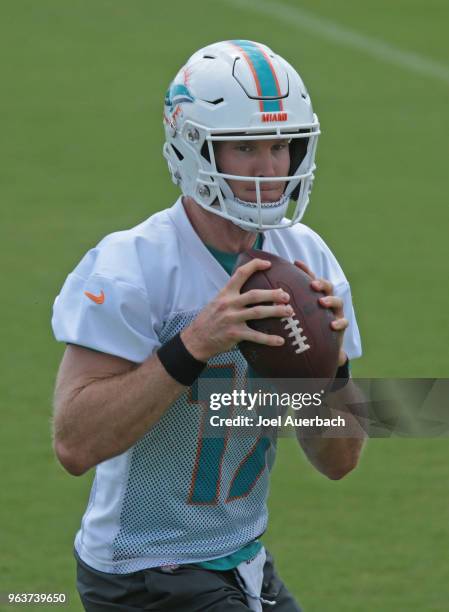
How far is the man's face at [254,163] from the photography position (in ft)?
16.1

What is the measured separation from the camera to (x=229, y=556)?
16.9 ft

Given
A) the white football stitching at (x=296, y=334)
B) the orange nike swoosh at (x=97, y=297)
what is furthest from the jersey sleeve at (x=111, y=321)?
the white football stitching at (x=296, y=334)

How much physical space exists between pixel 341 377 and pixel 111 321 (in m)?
0.86

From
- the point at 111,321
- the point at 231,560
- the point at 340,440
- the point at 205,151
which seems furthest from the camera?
the point at 340,440

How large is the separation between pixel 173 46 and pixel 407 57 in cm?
289

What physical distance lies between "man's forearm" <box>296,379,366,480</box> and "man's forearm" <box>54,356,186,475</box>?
821mm

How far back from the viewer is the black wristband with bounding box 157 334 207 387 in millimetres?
4598

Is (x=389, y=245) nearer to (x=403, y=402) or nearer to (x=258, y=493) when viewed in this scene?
(x=403, y=402)

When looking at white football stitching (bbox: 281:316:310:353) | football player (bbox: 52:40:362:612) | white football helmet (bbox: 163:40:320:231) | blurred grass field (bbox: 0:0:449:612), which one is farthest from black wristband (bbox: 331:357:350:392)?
blurred grass field (bbox: 0:0:449:612)

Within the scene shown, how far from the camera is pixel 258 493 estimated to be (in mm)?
5242

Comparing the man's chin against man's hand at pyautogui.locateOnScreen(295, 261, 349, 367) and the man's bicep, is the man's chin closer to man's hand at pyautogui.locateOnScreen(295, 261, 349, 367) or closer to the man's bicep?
man's hand at pyautogui.locateOnScreen(295, 261, 349, 367)

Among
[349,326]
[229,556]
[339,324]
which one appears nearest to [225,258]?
[339,324]

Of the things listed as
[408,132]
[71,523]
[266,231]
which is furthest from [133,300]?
[408,132]

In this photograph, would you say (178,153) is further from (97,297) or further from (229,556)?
(229,556)
